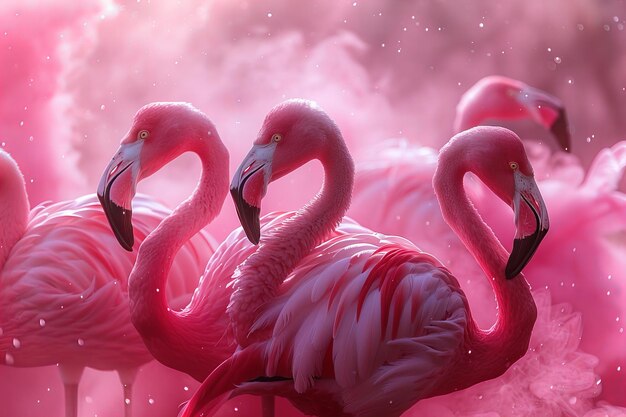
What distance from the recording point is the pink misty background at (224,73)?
166cm

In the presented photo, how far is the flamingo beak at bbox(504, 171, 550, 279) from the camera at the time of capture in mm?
1360

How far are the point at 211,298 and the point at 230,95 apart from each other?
0.43 metres

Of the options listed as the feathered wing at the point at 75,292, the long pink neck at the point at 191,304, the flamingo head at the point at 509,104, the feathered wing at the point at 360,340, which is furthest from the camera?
the flamingo head at the point at 509,104

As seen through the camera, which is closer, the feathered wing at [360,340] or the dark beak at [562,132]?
the feathered wing at [360,340]

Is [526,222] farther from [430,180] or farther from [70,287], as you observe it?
[70,287]

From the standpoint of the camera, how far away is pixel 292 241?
1419mm

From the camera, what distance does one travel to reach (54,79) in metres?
1.70

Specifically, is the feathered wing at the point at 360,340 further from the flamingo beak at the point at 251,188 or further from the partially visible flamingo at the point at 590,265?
the partially visible flamingo at the point at 590,265

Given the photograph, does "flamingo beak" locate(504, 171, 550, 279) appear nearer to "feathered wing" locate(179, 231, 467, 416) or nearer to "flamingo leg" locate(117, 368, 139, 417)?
"feathered wing" locate(179, 231, 467, 416)

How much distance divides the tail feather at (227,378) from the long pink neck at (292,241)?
0.13 feet

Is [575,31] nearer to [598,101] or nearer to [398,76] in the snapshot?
[598,101]

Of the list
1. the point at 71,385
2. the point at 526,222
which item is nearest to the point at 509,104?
the point at 526,222

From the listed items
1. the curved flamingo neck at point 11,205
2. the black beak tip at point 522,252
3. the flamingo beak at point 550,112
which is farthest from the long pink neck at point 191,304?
the flamingo beak at point 550,112

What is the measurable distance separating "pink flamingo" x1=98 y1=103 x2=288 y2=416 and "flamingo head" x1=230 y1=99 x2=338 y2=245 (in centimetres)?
16
